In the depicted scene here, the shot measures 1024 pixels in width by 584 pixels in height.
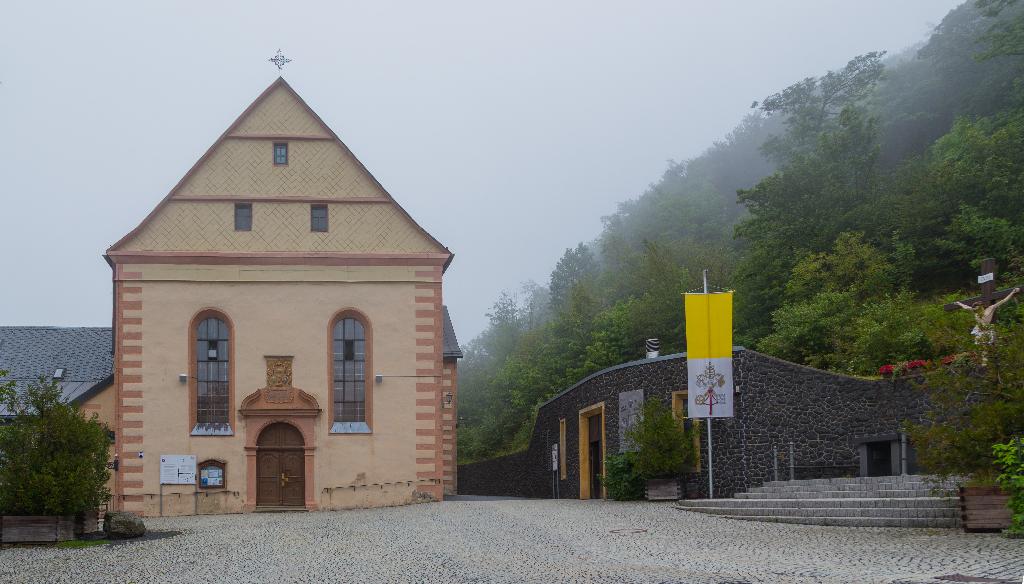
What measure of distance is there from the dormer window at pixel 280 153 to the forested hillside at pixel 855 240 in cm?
1643

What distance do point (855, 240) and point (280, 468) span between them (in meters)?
22.4

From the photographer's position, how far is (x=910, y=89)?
229ft

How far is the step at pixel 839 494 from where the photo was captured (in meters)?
18.5

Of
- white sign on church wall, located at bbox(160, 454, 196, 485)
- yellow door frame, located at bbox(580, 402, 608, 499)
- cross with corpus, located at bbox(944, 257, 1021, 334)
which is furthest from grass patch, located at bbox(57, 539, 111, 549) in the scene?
yellow door frame, located at bbox(580, 402, 608, 499)

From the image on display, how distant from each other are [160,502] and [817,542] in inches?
735

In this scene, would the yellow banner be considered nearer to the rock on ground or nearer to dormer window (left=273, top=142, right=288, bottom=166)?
the rock on ground

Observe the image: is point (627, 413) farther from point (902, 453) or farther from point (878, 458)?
point (902, 453)

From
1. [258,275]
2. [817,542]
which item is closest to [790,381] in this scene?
[817,542]

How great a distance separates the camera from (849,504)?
1888cm

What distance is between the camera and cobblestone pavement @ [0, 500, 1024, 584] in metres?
12.1

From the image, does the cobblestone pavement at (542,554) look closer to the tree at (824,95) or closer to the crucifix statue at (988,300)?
the crucifix statue at (988,300)

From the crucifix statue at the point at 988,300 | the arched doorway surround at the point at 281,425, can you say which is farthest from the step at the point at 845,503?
the arched doorway surround at the point at 281,425

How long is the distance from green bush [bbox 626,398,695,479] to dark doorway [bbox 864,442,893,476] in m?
4.01

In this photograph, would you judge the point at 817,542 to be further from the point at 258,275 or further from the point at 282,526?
the point at 258,275
